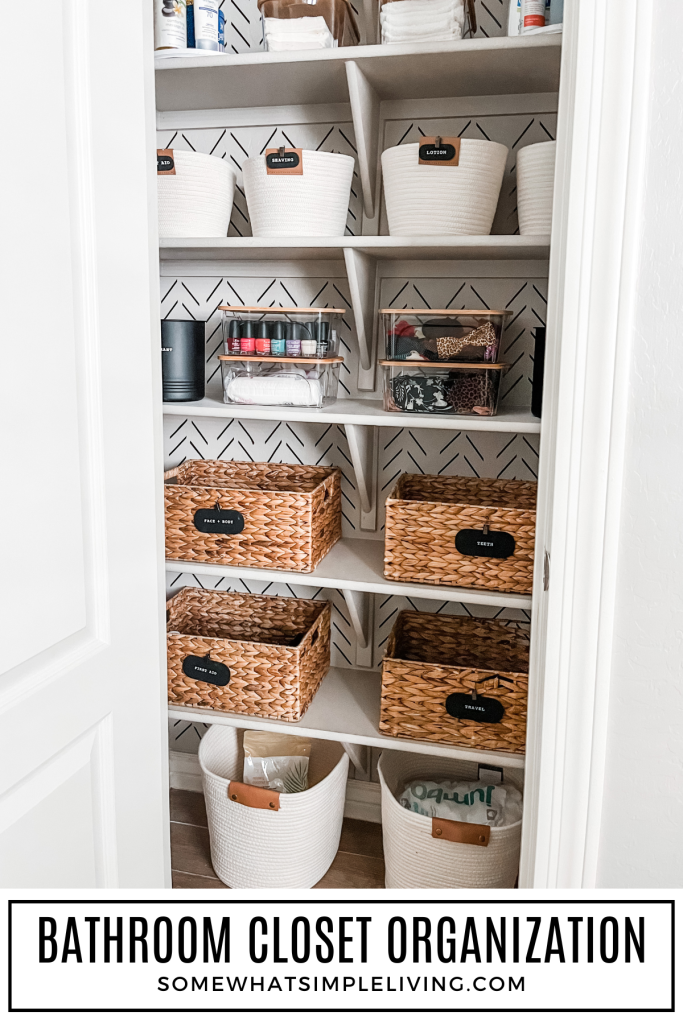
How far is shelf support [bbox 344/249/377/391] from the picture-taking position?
1594 millimetres

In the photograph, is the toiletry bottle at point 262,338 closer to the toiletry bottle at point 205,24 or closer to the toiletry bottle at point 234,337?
the toiletry bottle at point 234,337

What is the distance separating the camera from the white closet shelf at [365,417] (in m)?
1.49

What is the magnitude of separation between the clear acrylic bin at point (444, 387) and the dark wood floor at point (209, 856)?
115 cm

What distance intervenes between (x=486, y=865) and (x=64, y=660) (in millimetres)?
1156

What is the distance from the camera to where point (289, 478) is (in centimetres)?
195

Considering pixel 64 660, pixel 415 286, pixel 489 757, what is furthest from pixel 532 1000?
pixel 415 286

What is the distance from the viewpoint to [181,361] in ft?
5.60

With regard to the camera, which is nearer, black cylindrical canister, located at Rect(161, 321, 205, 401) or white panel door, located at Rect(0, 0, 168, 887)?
white panel door, located at Rect(0, 0, 168, 887)

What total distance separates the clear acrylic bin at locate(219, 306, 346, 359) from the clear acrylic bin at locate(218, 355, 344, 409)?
2 cm

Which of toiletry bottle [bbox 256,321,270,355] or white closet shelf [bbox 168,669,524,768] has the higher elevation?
toiletry bottle [bbox 256,321,270,355]

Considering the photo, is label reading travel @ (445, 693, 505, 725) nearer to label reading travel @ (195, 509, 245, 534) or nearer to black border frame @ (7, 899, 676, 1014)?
black border frame @ (7, 899, 676, 1014)

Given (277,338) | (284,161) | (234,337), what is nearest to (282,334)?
(277,338)

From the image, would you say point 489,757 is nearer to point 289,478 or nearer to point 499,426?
point 499,426

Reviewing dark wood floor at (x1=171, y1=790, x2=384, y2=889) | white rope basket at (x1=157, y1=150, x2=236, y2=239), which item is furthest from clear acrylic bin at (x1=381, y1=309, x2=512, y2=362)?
dark wood floor at (x1=171, y1=790, x2=384, y2=889)
